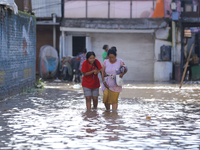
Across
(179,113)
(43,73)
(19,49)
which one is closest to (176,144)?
(179,113)

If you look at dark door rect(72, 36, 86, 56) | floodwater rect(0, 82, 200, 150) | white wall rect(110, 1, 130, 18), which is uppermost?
white wall rect(110, 1, 130, 18)

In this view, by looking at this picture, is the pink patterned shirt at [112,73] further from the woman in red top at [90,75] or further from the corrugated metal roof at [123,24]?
the corrugated metal roof at [123,24]

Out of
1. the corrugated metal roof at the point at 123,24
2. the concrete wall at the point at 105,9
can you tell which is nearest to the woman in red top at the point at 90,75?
the corrugated metal roof at the point at 123,24

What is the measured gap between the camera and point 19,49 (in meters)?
14.6

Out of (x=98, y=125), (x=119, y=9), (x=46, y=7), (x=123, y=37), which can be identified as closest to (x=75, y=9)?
(x=46, y=7)

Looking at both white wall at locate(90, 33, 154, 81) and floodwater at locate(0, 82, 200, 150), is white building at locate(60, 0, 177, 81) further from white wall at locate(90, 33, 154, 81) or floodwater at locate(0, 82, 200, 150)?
floodwater at locate(0, 82, 200, 150)

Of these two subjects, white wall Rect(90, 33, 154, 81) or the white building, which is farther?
white wall Rect(90, 33, 154, 81)

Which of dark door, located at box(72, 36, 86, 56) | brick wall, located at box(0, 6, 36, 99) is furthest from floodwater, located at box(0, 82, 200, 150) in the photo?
dark door, located at box(72, 36, 86, 56)

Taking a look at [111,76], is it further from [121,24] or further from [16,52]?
[121,24]

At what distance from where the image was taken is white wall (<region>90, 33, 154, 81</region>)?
24.2 metres

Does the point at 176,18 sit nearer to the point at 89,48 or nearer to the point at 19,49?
the point at 89,48

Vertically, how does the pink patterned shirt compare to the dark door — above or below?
below

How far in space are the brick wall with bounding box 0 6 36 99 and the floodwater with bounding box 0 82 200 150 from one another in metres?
0.92

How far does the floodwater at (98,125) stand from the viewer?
643 centimetres
